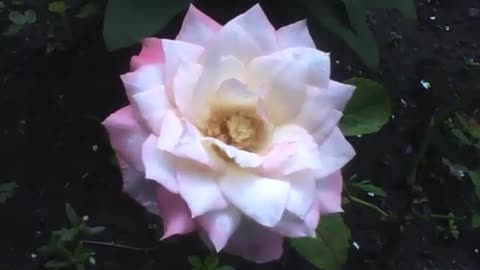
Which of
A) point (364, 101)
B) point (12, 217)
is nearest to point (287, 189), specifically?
point (364, 101)

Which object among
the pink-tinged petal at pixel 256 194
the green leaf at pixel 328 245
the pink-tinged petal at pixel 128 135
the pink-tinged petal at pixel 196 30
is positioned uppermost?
the pink-tinged petal at pixel 196 30

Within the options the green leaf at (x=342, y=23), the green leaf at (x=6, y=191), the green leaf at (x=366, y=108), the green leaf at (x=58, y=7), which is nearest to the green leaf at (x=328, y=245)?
the green leaf at (x=366, y=108)

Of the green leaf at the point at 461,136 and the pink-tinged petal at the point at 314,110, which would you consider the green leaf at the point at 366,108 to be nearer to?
the pink-tinged petal at the point at 314,110

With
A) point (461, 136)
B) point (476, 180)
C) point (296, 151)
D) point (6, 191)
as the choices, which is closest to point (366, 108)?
point (476, 180)

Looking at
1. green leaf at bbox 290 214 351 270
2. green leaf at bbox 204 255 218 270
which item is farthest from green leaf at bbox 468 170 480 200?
green leaf at bbox 204 255 218 270

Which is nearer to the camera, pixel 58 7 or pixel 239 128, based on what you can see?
pixel 239 128

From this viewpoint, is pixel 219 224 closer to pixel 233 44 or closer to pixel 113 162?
pixel 233 44

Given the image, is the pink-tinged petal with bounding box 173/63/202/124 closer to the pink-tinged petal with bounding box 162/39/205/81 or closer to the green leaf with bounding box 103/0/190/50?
the pink-tinged petal with bounding box 162/39/205/81
